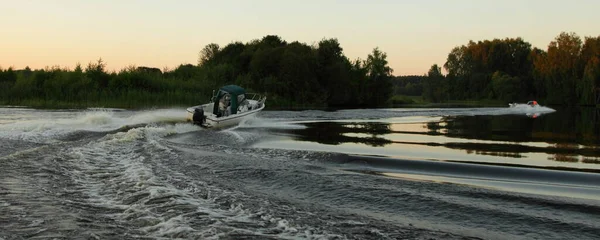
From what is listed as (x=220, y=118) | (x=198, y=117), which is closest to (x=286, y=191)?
(x=198, y=117)

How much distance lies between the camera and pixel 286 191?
847cm

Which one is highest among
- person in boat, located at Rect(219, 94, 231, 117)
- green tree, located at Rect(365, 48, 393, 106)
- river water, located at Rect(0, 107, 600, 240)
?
green tree, located at Rect(365, 48, 393, 106)

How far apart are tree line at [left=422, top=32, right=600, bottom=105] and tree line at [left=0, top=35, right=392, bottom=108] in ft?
113

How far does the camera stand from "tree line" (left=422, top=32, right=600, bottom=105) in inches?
3627

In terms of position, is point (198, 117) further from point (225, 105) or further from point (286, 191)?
point (286, 191)

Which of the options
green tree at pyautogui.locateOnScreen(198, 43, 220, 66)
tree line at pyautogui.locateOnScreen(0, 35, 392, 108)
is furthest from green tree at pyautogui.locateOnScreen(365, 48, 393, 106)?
green tree at pyautogui.locateOnScreen(198, 43, 220, 66)

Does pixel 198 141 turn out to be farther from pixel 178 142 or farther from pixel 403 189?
pixel 403 189

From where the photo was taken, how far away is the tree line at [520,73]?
92.1 m

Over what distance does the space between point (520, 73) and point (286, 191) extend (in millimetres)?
127516

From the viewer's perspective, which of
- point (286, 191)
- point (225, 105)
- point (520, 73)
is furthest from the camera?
point (520, 73)

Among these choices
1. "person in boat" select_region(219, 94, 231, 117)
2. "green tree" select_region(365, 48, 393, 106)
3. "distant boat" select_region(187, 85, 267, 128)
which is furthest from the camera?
Result: "green tree" select_region(365, 48, 393, 106)

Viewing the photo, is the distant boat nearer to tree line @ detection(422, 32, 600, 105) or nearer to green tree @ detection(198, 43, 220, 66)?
green tree @ detection(198, 43, 220, 66)

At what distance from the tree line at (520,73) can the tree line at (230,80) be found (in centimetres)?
3434

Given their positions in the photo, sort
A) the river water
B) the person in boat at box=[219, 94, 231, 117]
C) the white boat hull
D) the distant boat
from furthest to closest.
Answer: the person in boat at box=[219, 94, 231, 117], the white boat hull, the distant boat, the river water
